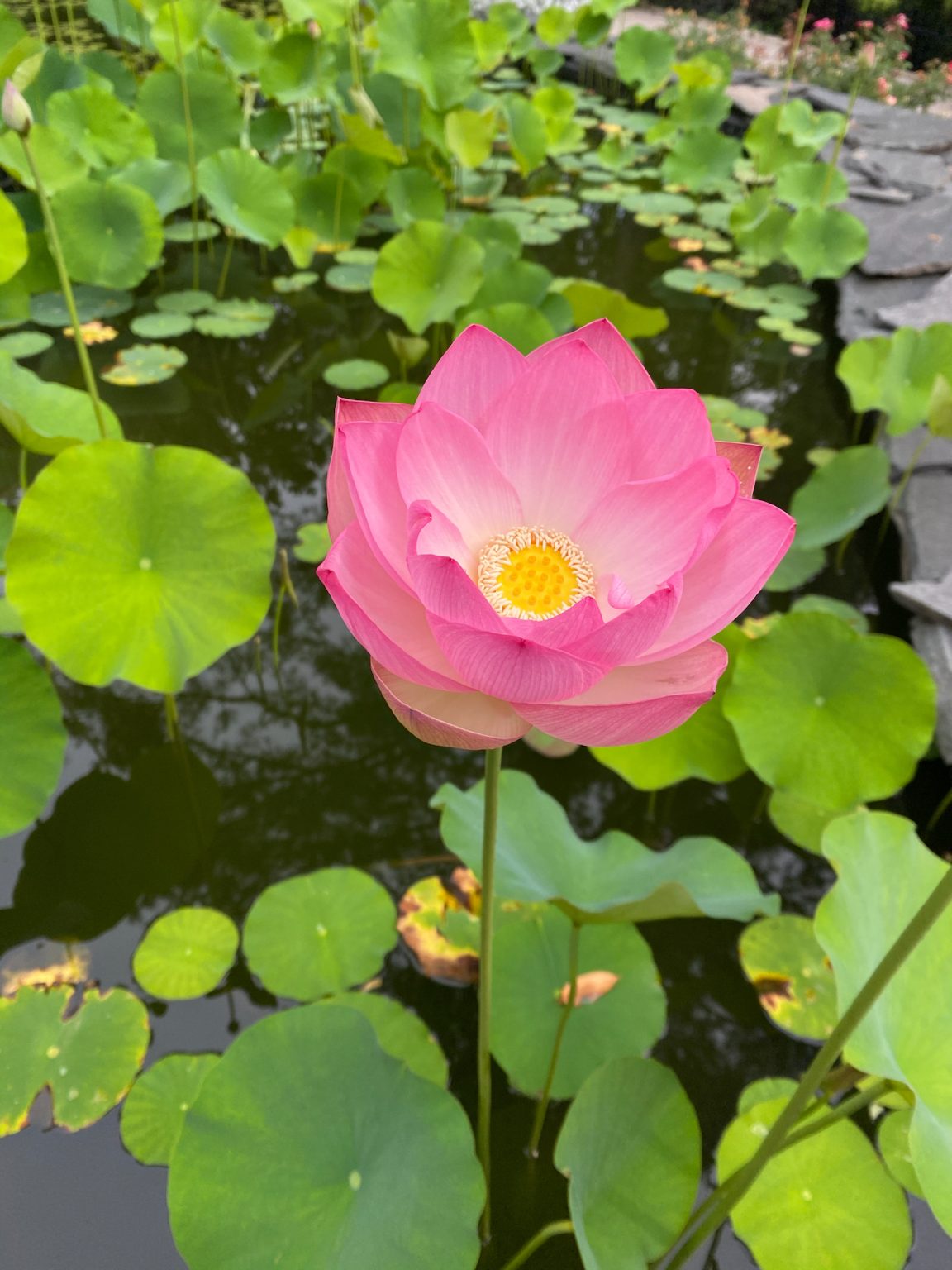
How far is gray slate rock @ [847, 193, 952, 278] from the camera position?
3.43 m

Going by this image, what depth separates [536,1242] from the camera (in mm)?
889

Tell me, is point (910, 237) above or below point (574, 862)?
above

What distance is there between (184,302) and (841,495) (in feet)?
7.70

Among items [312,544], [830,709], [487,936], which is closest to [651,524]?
[487,936]

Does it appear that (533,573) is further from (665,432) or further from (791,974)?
(791,974)

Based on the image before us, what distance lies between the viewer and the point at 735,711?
133 cm

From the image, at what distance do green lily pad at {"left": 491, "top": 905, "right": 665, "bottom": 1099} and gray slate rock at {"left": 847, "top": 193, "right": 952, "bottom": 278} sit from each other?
3.26 metres

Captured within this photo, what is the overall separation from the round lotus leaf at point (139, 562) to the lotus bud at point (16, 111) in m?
0.42

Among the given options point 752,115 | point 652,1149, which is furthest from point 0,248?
point 752,115

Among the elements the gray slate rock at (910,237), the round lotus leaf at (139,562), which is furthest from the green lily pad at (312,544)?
the gray slate rock at (910,237)

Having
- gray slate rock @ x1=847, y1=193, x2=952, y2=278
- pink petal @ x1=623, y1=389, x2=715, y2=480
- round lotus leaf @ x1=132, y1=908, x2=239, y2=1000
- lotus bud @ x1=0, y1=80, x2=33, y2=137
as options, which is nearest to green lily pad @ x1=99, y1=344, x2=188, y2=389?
lotus bud @ x1=0, y1=80, x2=33, y2=137

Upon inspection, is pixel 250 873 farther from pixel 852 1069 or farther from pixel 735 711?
pixel 852 1069

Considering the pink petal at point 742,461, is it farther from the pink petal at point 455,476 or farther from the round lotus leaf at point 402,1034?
the round lotus leaf at point 402,1034

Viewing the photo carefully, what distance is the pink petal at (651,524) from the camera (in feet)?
1.96
